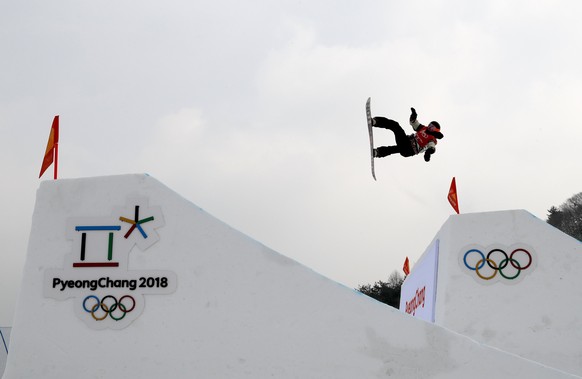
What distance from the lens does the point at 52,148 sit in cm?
859

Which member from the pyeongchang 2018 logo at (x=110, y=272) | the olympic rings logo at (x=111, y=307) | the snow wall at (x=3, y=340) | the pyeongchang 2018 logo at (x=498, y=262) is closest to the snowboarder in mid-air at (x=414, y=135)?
the pyeongchang 2018 logo at (x=498, y=262)

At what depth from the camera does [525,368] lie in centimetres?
687

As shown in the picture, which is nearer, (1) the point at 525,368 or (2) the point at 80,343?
(1) the point at 525,368

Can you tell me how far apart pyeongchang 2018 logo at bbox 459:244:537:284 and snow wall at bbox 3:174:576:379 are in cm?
377

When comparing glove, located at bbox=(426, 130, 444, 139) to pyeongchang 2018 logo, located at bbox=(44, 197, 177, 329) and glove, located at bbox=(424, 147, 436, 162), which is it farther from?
pyeongchang 2018 logo, located at bbox=(44, 197, 177, 329)

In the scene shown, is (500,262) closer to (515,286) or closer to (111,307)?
(515,286)

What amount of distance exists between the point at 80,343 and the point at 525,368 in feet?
15.1

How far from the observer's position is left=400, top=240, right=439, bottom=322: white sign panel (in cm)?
1189

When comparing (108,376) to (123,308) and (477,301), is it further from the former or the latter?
(477,301)

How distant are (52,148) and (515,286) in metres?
6.85

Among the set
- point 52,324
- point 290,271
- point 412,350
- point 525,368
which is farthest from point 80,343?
point 525,368

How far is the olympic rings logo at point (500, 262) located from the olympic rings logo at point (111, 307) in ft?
17.9

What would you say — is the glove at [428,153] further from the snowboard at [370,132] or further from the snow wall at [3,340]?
the snow wall at [3,340]

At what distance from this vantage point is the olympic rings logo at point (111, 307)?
7.51 m
